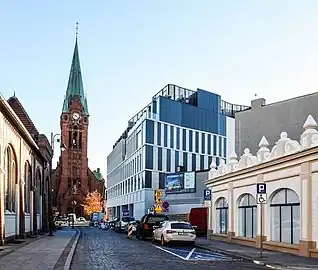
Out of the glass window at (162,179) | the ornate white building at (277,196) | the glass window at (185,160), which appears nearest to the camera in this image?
the ornate white building at (277,196)

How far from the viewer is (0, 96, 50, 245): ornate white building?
29.4m

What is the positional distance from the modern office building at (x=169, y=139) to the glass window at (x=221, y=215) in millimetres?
45176

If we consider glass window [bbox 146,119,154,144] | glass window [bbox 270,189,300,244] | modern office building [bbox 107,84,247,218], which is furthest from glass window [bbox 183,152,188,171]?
glass window [bbox 270,189,300,244]

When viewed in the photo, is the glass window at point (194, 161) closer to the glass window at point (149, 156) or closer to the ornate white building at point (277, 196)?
the glass window at point (149, 156)

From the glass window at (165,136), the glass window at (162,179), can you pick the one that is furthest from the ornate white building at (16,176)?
the glass window at (165,136)

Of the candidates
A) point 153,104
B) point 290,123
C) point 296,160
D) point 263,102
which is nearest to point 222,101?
point 153,104

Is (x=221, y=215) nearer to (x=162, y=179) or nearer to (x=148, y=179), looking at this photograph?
(x=148, y=179)

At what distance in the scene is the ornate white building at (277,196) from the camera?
23.5 metres

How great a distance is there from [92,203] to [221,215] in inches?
3795

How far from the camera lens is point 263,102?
4738cm

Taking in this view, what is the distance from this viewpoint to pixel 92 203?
132m

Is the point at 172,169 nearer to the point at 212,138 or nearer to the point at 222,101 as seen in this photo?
the point at 212,138

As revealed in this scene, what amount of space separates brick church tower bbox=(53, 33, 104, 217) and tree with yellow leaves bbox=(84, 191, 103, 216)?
44.7 inches

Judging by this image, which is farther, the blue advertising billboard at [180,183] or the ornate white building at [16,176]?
the blue advertising billboard at [180,183]
